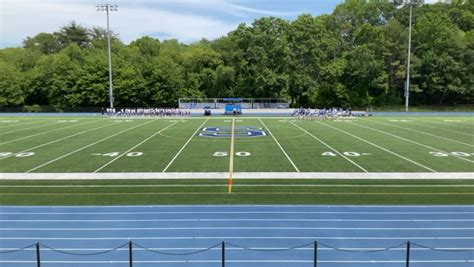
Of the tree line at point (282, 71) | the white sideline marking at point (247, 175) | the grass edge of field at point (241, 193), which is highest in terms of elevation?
the tree line at point (282, 71)

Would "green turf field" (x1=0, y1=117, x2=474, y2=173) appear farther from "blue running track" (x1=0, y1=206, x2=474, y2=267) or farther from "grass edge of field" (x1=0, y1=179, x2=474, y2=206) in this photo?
"blue running track" (x1=0, y1=206, x2=474, y2=267)

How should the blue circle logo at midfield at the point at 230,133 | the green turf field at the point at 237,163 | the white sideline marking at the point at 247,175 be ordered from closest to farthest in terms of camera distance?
1. the green turf field at the point at 237,163
2. the white sideline marking at the point at 247,175
3. the blue circle logo at midfield at the point at 230,133

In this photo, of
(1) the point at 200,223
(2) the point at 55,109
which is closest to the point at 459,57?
Answer: (2) the point at 55,109

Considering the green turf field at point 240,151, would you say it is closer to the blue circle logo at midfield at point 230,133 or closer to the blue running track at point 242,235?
the blue circle logo at midfield at point 230,133

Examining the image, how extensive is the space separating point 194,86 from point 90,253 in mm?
61282

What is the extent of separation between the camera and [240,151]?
71.8 feet

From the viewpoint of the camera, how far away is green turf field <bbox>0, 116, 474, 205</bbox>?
43.7 ft

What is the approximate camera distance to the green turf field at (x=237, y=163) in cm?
1332

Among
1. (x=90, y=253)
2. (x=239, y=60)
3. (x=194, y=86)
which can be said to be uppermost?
(x=239, y=60)

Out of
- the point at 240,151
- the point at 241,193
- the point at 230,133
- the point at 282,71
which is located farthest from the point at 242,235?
the point at 282,71

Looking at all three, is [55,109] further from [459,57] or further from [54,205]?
[459,57]

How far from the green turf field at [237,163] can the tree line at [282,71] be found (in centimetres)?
3378

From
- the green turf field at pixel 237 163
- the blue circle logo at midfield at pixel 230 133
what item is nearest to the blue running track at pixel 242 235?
the green turf field at pixel 237 163

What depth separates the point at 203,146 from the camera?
23672 millimetres
